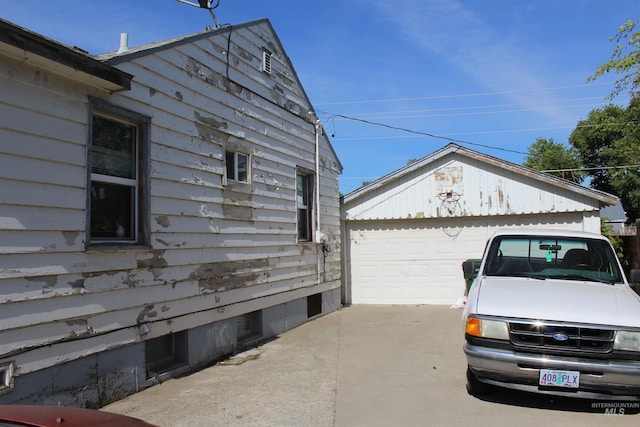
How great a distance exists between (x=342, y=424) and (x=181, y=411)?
166 centimetres

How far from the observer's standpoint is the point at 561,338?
4.37m

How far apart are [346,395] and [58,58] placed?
454 cm

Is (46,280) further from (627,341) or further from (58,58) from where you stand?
(627,341)

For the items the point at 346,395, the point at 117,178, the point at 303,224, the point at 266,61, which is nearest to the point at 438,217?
the point at 303,224

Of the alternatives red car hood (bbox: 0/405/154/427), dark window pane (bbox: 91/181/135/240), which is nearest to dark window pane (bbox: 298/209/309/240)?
dark window pane (bbox: 91/181/135/240)

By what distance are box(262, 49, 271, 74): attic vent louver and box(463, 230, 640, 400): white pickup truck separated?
577 cm

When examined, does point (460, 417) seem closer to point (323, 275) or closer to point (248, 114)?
point (248, 114)

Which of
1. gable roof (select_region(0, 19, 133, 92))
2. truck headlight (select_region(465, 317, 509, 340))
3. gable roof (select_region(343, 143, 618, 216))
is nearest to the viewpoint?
gable roof (select_region(0, 19, 133, 92))

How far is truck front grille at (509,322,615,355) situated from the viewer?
4.31m

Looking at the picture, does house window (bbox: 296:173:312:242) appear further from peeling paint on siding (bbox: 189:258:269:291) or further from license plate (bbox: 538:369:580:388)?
license plate (bbox: 538:369:580:388)

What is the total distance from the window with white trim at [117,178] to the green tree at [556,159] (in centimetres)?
2638

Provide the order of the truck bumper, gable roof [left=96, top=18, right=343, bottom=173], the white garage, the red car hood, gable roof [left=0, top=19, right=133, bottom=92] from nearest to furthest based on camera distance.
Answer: the red car hood, gable roof [left=0, top=19, right=133, bottom=92], the truck bumper, gable roof [left=96, top=18, right=343, bottom=173], the white garage

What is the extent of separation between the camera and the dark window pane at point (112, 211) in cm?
525

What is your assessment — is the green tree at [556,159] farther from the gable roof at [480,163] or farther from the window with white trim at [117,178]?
the window with white trim at [117,178]
